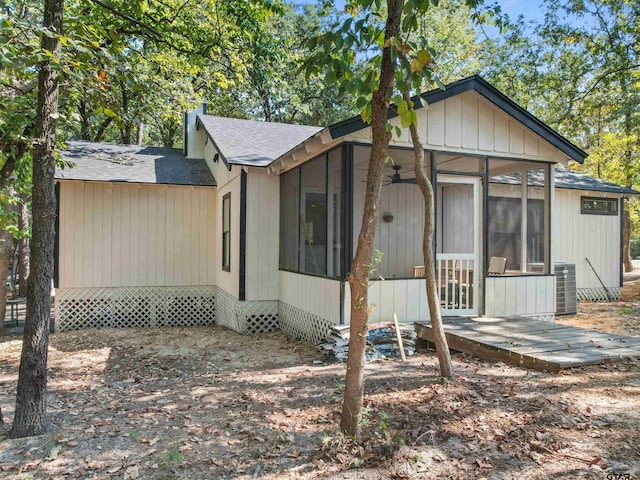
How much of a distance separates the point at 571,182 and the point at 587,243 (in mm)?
1659

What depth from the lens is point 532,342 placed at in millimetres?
5391

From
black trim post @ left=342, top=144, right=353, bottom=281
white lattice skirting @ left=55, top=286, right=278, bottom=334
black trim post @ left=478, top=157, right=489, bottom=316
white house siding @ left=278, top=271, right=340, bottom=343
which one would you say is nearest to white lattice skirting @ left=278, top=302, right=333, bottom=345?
white house siding @ left=278, top=271, right=340, bottom=343

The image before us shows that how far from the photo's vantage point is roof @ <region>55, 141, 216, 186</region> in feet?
29.3

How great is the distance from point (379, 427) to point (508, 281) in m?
4.38

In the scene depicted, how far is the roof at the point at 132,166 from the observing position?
893 centimetres

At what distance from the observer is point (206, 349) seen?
6980 mm

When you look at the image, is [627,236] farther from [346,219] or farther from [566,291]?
[346,219]

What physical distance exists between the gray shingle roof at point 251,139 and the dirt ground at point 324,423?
12.8 feet

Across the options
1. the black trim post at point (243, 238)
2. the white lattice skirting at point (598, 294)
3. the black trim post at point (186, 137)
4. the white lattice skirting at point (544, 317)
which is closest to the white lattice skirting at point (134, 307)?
the black trim post at point (243, 238)

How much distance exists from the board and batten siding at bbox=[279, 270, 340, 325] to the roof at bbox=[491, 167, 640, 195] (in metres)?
5.70

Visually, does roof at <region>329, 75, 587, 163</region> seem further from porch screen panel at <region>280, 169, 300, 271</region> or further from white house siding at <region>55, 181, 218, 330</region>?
white house siding at <region>55, 181, 218, 330</region>

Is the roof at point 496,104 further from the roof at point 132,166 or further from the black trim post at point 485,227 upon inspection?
the roof at point 132,166

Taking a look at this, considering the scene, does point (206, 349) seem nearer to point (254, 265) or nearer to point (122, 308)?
point (254, 265)

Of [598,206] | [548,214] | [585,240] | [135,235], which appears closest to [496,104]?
[548,214]
